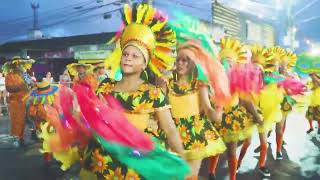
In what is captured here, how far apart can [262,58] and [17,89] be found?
4.96m

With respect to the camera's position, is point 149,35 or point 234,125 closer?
point 149,35

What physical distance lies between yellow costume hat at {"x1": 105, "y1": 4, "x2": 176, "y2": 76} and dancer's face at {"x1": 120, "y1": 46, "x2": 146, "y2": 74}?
0.03m

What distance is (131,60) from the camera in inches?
131

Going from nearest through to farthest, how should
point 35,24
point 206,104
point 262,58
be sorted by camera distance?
1. point 206,104
2. point 262,58
3. point 35,24

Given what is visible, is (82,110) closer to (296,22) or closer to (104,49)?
(104,49)

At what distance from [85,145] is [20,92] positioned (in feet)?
21.0

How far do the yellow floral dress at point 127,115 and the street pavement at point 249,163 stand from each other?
3.67 metres

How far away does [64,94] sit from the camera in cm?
368

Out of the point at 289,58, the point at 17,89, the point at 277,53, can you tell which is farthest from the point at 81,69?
the point at 289,58

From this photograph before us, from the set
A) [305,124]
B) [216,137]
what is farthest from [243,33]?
[216,137]

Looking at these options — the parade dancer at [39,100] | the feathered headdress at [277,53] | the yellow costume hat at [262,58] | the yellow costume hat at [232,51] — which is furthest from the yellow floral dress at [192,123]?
the parade dancer at [39,100]

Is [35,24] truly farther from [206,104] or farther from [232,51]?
[206,104]

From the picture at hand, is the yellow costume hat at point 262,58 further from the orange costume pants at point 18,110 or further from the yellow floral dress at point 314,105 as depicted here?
the orange costume pants at point 18,110

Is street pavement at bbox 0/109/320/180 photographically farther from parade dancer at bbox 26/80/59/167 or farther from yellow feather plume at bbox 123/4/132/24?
yellow feather plume at bbox 123/4/132/24
